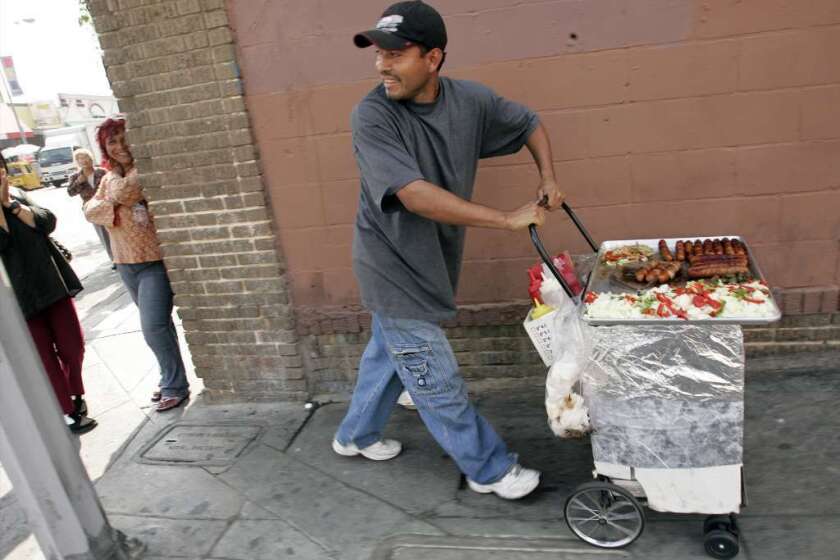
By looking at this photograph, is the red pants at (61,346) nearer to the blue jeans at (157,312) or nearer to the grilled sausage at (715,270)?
the blue jeans at (157,312)

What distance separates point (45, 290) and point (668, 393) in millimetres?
3600

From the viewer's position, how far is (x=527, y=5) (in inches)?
125

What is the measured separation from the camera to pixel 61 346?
4016mm

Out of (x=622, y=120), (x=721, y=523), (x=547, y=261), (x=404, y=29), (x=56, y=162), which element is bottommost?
(x=56, y=162)

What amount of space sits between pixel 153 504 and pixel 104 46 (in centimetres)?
258

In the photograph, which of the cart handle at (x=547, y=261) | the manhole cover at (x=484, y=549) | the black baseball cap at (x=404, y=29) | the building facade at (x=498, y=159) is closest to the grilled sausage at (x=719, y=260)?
the cart handle at (x=547, y=261)

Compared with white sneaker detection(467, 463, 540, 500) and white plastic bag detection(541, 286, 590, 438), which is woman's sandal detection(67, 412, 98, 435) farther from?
white plastic bag detection(541, 286, 590, 438)

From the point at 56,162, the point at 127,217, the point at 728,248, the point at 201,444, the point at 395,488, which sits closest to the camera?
the point at 728,248

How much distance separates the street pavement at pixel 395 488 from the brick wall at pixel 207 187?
1.29 feet

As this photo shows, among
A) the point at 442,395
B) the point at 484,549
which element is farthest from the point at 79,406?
the point at 484,549

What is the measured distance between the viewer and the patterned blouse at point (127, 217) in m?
3.94

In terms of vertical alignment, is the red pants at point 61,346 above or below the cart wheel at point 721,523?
above

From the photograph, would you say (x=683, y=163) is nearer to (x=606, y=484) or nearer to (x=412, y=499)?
(x=606, y=484)

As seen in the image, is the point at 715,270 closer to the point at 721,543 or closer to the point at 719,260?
the point at 719,260
